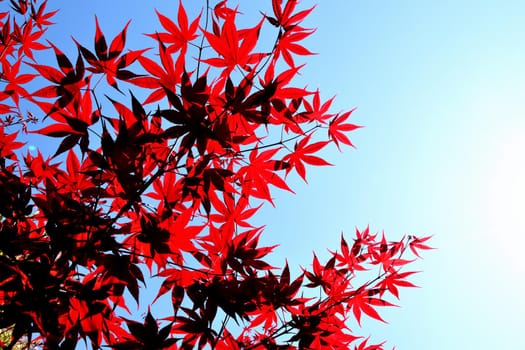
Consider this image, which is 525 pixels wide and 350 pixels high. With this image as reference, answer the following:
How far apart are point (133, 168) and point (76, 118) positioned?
312 millimetres

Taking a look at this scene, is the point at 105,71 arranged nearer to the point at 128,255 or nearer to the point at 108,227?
the point at 108,227

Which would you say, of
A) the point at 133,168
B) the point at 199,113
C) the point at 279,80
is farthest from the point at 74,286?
the point at 279,80

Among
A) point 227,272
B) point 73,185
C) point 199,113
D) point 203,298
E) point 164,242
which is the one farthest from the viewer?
point 73,185

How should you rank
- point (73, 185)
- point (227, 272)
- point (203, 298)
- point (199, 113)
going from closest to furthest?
point (199, 113), point (203, 298), point (227, 272), point (73, 185)

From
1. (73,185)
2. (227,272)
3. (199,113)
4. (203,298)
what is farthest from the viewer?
(73,185)

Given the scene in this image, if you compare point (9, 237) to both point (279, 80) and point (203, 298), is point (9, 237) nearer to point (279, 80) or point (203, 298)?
point (203, 298)

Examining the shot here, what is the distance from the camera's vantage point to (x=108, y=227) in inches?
55.9

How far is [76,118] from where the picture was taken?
54.2 inches

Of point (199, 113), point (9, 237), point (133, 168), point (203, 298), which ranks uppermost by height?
point (199, 113)

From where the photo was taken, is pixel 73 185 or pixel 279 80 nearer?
pixel 279 80

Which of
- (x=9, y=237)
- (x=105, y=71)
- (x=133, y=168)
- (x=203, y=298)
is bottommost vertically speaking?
(x=203, y=298)

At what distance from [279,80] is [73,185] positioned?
1.21 m

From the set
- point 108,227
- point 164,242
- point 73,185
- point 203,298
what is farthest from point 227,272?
point 73,185

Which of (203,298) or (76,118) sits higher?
(76,118)
